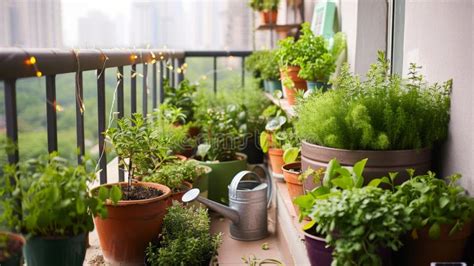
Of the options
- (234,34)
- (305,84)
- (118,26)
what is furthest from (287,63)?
(234,34)

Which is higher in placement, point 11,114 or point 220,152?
point 11,114

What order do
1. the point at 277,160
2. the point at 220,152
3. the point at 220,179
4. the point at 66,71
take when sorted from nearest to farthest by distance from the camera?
the point at 66,71, the point at 277,160, the point at 220,179, the point at 220,152

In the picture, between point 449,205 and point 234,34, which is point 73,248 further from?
point 234,34

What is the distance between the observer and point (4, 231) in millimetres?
1363

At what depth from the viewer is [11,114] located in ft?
4.88

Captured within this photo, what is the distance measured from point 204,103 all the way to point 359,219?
280 cm

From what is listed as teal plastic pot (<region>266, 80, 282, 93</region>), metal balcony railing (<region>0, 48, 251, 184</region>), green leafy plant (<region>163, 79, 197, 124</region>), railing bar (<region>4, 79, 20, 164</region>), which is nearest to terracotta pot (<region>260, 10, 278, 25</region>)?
teal plastic pot (<region>266, 80, 282, 93</region>)

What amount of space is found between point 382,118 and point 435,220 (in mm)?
415

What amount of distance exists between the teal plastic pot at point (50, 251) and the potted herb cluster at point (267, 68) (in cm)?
228

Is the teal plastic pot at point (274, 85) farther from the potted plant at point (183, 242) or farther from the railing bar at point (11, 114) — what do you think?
the railing bar at point (11, 114)

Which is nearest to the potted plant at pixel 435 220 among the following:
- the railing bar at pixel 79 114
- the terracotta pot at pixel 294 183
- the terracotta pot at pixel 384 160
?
the terracotta pot at pixel 384 160

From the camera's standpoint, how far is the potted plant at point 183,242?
6.56ft

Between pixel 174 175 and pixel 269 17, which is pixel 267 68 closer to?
pixel 269 17

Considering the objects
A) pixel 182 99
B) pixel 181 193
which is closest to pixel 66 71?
pixel 181 193
